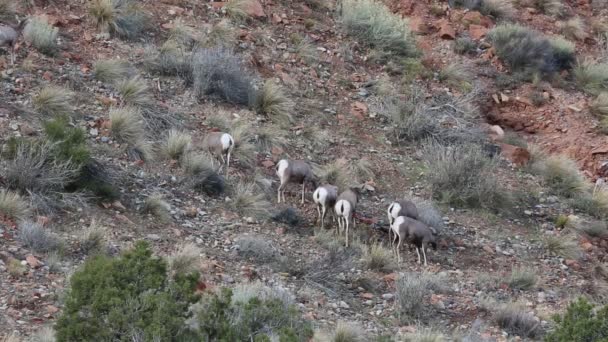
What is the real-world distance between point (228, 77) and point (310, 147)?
5.98 ft

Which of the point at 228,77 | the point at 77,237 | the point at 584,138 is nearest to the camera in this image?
the point at 77,237

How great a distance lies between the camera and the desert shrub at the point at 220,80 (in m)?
16.0

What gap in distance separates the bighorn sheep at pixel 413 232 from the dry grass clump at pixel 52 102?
4932 millimetres

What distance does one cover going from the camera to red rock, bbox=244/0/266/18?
721 inches

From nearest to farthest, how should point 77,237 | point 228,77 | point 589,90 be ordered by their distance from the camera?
point 77,237 < point 228,77 < point 589,90

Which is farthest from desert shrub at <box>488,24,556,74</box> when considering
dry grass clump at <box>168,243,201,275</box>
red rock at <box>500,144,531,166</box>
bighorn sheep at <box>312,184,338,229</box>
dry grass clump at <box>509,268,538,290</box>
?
dry grass clump at <box>168,243,201,275</box>

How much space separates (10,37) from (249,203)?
469cm

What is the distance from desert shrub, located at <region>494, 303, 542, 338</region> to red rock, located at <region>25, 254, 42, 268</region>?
17.1 feet

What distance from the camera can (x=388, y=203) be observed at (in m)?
14.8

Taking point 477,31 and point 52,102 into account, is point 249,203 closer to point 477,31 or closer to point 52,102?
point 52,102

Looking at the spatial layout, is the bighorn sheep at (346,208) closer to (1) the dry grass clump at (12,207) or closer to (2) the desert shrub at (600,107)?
(1) the dry grass clump at (12,207)

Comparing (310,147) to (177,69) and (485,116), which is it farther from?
(485,116)

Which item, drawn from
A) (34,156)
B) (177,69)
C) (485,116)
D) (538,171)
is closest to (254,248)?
(34,156)

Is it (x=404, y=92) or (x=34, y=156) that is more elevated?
(x=34, y=156)
